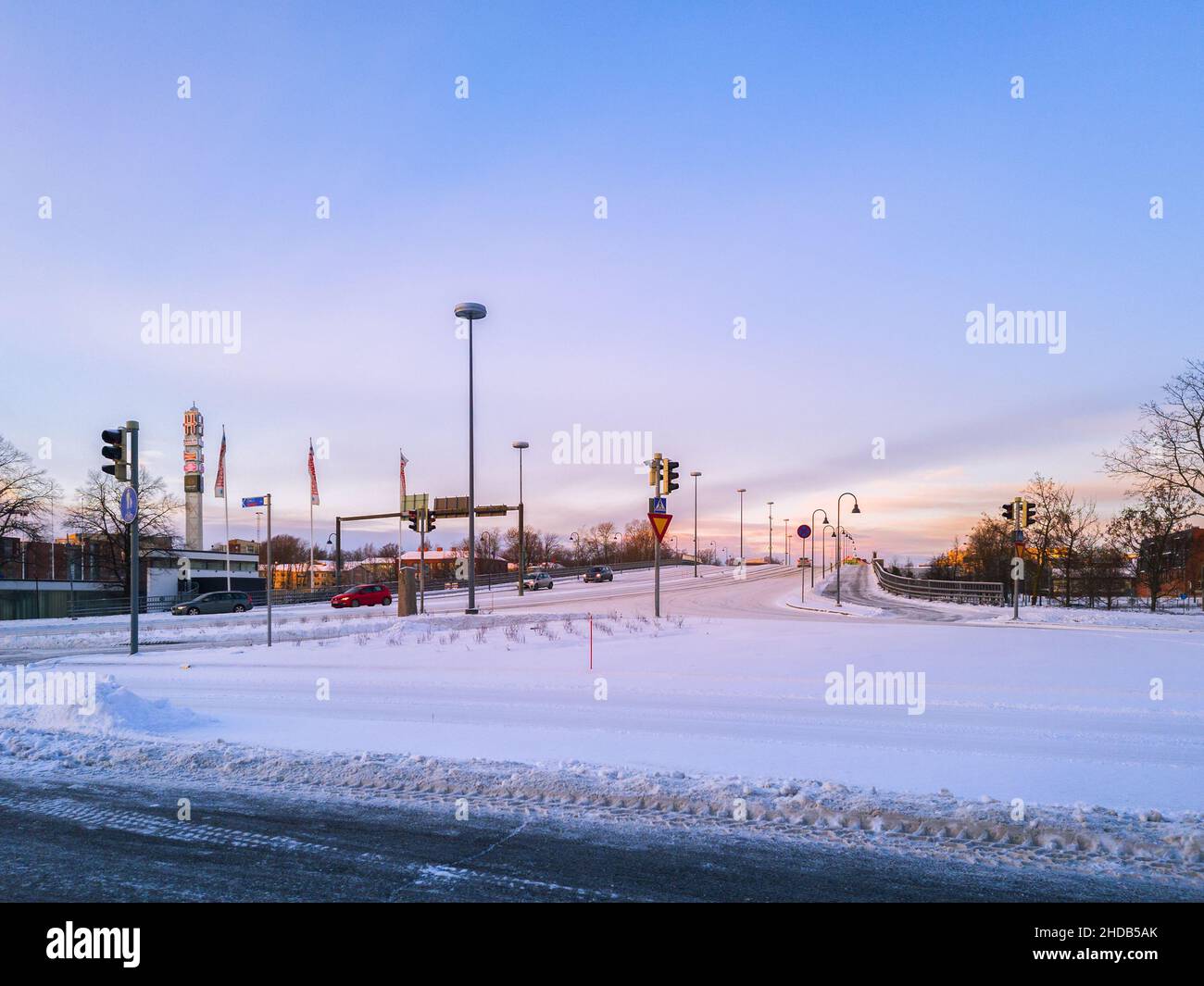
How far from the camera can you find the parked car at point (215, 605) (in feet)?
139

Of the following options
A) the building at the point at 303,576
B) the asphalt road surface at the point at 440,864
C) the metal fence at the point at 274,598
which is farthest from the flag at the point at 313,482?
the building at the point at 303,576

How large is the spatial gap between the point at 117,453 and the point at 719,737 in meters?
16.3

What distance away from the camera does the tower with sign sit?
3433 inches

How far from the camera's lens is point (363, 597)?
44.5 metres

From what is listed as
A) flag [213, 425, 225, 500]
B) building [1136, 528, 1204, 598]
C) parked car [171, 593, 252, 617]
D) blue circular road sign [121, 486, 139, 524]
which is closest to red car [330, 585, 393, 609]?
parked car [171, 593, 252, 617]

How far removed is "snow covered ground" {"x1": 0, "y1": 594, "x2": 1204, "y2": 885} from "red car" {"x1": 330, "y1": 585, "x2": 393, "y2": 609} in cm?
2637

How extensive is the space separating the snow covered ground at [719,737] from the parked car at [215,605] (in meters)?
28.2

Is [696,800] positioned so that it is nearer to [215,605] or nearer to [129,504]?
[129,504]

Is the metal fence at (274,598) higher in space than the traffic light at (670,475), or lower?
lower

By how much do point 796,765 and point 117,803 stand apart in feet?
19.6

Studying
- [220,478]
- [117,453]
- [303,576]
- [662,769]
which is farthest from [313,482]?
[303,576]

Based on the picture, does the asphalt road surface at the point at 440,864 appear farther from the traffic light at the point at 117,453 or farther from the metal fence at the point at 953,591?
the metal fence at the point at 953,591
